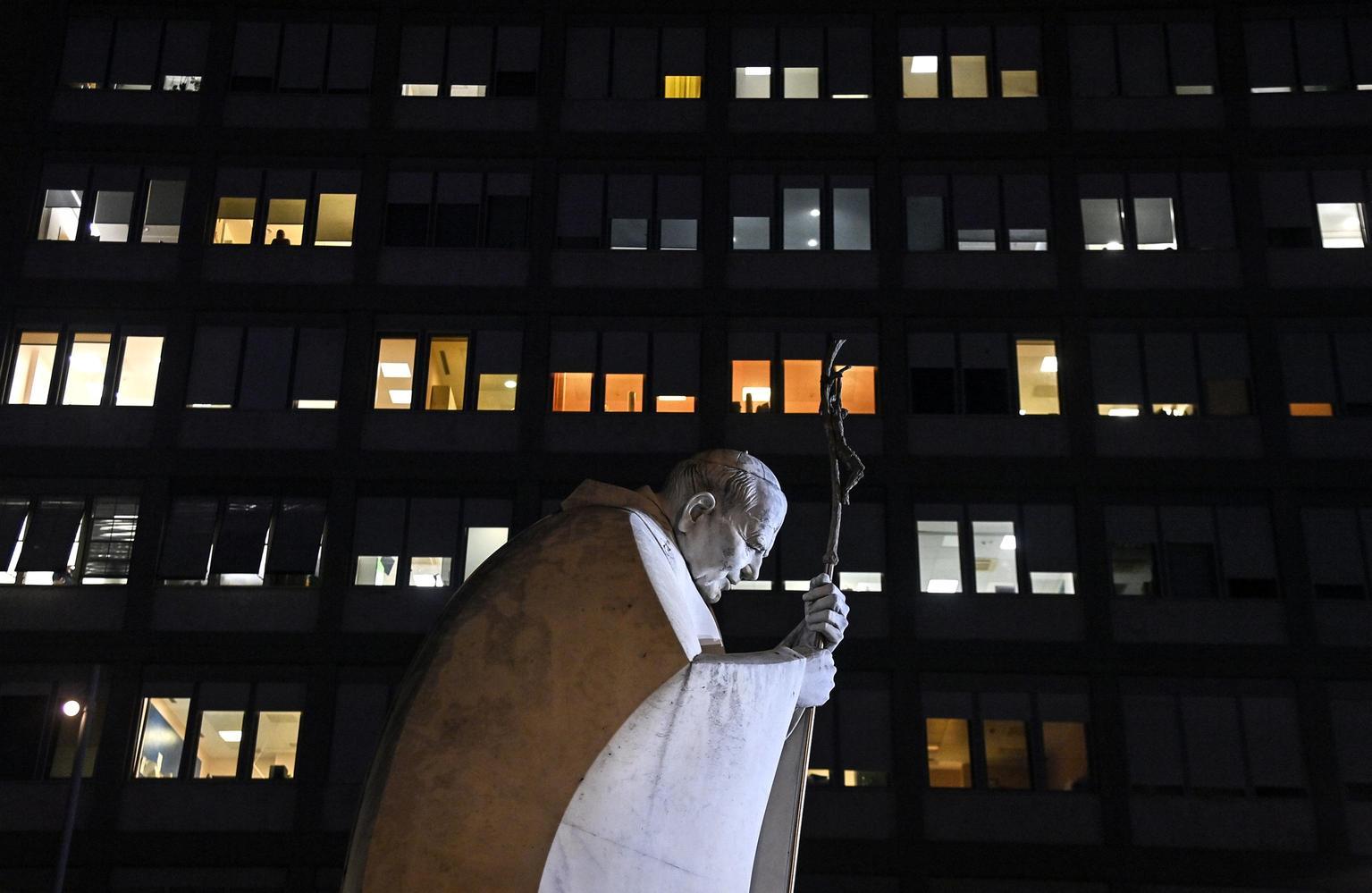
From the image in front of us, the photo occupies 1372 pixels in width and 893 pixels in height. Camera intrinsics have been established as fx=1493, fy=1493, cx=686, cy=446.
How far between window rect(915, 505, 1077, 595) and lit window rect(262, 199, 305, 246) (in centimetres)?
1514

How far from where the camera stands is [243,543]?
31.0m

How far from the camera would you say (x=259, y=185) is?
34000mm

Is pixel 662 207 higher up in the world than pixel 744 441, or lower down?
higher up

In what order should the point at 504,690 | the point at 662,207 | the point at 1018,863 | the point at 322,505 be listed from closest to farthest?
the point at 504,690
the point at 1018,863
the point at 322,505
the point at 662,207

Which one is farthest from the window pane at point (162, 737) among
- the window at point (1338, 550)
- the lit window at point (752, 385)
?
the window at point (1338, 550)

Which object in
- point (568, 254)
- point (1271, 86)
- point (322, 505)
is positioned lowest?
point (322, 505)

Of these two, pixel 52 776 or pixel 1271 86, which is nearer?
pixel 52 776

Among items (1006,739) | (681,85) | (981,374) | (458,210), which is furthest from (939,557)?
(458,210)

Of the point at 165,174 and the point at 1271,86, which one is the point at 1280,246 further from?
the point at 165,174

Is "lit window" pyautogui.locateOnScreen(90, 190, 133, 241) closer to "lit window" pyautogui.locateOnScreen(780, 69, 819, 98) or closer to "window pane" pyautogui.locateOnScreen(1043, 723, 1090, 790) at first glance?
"lit window" pyautogui.locateOnScreen(780, 69, 819, 98)

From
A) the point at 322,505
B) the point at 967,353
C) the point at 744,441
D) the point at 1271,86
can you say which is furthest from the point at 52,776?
the point at 1271,86

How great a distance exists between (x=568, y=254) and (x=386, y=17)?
7784mm

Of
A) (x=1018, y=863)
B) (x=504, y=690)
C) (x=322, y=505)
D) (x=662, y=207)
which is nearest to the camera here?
(x=504, y=690)

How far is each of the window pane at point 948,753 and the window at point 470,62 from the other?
17.1 metres
